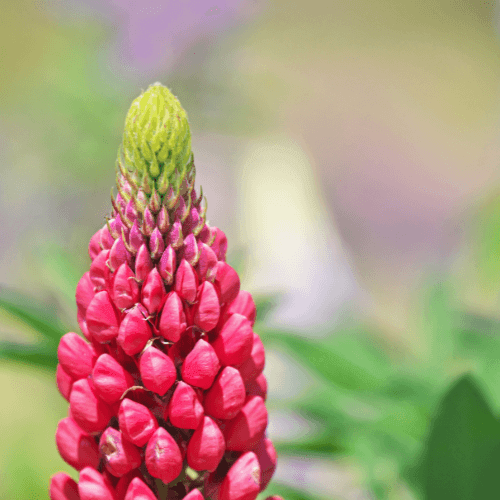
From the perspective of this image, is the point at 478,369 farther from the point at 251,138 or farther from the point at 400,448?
the point at 251,138

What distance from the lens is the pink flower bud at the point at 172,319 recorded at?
2.53ft

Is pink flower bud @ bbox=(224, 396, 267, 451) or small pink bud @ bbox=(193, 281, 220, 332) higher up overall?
small pink bud @ bbox=(193, 281, 220, 332)

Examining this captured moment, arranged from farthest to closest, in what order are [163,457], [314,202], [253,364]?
1. [314,202]
2. [253,364]
3. [163,457]

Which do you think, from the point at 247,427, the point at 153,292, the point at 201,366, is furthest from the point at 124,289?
the point at 247,427

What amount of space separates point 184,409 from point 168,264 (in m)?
0.18

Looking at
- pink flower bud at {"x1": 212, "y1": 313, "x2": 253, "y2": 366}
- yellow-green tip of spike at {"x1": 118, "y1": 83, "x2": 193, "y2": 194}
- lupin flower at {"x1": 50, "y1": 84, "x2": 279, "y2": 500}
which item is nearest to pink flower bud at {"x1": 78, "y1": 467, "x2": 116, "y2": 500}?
lupin flower at {"x1": 50, "y1": 84, "x2": 279, "y2": 500}

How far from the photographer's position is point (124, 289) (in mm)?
790

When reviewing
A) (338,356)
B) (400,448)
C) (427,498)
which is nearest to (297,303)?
(338,356)

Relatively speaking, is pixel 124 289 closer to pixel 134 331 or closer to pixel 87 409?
pixel 134 331

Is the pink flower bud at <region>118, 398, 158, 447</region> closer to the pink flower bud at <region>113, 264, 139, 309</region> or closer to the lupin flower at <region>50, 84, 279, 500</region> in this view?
the lupin flower at <region>50, 84, 279, 500</region>

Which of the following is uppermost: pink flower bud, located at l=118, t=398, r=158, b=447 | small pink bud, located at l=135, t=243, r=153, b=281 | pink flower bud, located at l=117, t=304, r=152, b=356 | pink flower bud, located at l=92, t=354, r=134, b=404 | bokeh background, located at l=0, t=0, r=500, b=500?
bokeh background, located at l=0, t=0, r=500, b=500

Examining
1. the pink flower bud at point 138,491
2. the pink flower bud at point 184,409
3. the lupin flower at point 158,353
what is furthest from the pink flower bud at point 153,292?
the pink flower bud at point 138,491

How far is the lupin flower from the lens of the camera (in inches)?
30.4

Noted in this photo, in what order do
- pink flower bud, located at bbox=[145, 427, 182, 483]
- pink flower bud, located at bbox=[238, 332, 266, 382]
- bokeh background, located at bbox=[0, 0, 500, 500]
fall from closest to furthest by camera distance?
1. pink flower bud, located at bbox=[145, 427, 182, 483]
2. pink flower bud, located at bbox=[238, 332, 266, 382]
3. bokeh background, located at bbox=[0, 0, 500, 500]
